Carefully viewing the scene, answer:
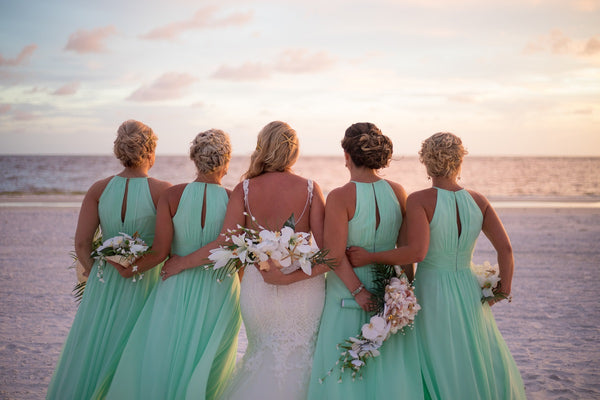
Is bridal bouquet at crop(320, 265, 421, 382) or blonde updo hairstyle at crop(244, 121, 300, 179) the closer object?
bridal bouquet at crop(320, 265, 421, 382)

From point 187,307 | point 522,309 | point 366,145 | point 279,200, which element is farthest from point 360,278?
point 522,309

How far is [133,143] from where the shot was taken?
426 centimetres

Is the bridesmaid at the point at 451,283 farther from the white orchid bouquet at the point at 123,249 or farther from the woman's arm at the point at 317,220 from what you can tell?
the white orchid bouquet at the point at 123,249

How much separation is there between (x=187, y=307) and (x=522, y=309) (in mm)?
5619

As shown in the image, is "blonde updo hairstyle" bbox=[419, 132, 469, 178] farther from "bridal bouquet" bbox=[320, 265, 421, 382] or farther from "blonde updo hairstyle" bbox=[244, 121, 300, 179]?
"blonde updo hairstyle" bbox=[244, 121, 300, 179]

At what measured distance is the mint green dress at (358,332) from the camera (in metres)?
3.63

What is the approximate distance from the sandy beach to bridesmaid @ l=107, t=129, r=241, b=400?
1589 mm

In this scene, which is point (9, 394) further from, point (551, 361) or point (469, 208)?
point (551, 361)

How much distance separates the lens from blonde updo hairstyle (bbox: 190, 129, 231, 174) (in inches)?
163

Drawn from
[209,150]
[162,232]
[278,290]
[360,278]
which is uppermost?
[209,150]

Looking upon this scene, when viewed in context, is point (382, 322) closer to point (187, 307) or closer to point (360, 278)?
point (360, 278)

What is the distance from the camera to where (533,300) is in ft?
27.1

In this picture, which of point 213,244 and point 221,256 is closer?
point 221,256

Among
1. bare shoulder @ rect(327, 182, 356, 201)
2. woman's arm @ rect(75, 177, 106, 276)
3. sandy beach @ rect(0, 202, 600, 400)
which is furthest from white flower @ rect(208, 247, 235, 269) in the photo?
sandy beach @ rect(0, 202, 600, 400)
